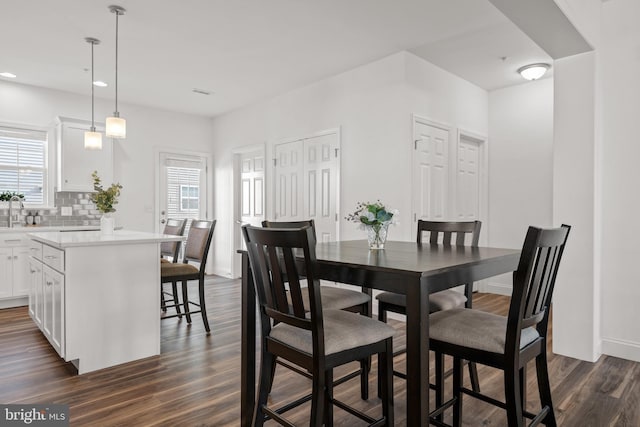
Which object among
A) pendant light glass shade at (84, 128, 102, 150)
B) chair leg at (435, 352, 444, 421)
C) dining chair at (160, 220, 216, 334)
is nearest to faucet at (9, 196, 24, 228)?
pendant light glass shade at (84, 128, 102, 150)

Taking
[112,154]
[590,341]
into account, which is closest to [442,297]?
[590,341]

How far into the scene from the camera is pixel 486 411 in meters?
2.19

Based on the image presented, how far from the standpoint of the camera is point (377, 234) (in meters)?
2.23

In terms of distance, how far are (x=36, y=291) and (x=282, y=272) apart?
290 centimetres

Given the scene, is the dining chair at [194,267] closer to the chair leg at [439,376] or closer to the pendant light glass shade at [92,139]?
the pendant light glass shade at [92,139]

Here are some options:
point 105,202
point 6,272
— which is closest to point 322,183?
point 105,202

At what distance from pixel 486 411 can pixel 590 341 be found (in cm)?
131

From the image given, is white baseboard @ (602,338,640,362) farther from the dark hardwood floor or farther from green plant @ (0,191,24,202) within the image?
green plant @ (0,191,24,202)

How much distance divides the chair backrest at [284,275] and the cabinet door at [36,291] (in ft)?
8.17

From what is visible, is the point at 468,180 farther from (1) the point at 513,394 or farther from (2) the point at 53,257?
(2) the point at 53,257

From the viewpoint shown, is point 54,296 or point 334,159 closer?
point 54,296

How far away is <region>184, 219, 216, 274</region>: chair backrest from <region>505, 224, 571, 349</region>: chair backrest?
2586 mm

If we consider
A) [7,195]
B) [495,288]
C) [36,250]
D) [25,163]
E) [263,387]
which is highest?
[25,163]

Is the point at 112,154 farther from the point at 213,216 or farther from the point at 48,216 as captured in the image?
the point at 213,216
